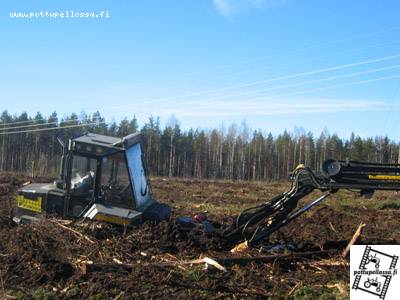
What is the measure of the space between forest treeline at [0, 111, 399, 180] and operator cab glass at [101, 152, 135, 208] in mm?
74255

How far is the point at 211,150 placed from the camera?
93.4 metres

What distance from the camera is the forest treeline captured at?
85.1m

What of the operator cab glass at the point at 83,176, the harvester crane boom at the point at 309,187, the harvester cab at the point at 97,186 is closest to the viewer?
the harvester crane boom at the point at 309,187

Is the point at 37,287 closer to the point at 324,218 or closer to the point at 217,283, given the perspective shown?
the point at 217,283

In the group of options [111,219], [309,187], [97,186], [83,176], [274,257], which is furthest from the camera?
[83,176]

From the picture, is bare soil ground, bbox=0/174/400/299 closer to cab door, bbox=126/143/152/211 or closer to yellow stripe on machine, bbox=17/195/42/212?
yellow stripe on machine, bbox=17/195/42/212

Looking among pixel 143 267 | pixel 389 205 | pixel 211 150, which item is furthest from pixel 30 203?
pixel 211 150

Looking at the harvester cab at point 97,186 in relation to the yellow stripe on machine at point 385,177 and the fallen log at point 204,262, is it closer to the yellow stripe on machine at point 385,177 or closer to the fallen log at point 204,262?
the fallen log at point 204,262

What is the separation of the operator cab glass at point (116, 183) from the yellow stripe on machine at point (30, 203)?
1.47 m

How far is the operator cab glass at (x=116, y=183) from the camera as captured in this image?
1062 cm

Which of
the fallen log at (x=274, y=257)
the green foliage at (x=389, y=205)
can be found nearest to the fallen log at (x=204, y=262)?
the fallen log at (x=274, y=257)

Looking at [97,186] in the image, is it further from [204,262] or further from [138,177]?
[204,262]

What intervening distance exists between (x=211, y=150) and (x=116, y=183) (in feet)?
272

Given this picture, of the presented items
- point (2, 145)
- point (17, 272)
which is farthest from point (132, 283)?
point (2, 145)
